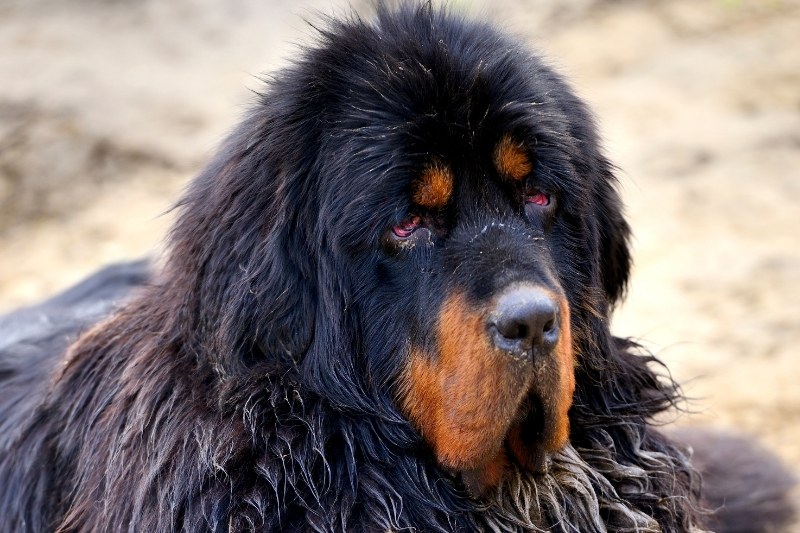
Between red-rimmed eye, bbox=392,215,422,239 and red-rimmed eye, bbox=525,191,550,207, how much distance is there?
35 centimetres

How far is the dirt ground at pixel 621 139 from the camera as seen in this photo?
5.57 m

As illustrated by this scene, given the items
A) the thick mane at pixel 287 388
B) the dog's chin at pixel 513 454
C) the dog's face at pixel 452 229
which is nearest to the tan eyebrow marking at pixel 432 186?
the dog's face at pixel 452 229

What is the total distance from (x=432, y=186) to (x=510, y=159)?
247 mm

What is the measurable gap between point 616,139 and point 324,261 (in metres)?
5.33

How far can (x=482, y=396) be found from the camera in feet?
8.32

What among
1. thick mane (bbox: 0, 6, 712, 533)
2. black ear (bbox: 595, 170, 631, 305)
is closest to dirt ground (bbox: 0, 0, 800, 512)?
black ear (bbox: 595, 170, 631, 305)

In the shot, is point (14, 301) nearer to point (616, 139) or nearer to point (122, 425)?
point (122, 425)

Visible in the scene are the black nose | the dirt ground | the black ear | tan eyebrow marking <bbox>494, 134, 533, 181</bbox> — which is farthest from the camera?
the dirt ground

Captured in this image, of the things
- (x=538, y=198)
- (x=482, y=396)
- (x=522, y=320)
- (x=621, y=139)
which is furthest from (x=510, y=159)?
(x=621, y=139)

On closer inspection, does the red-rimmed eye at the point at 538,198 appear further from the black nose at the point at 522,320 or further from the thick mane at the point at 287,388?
the black nose at the point at 522,320

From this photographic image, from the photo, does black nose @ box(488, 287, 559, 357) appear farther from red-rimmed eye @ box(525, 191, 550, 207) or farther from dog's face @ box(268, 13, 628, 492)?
red-rimmed eye @ box(525, 191, 550, 207)

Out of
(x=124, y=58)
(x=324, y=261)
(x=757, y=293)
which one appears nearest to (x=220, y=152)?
(x=324, y=261)

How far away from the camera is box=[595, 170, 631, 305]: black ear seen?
10.2ft

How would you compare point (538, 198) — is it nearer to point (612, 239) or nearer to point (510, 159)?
point (510, 159)
